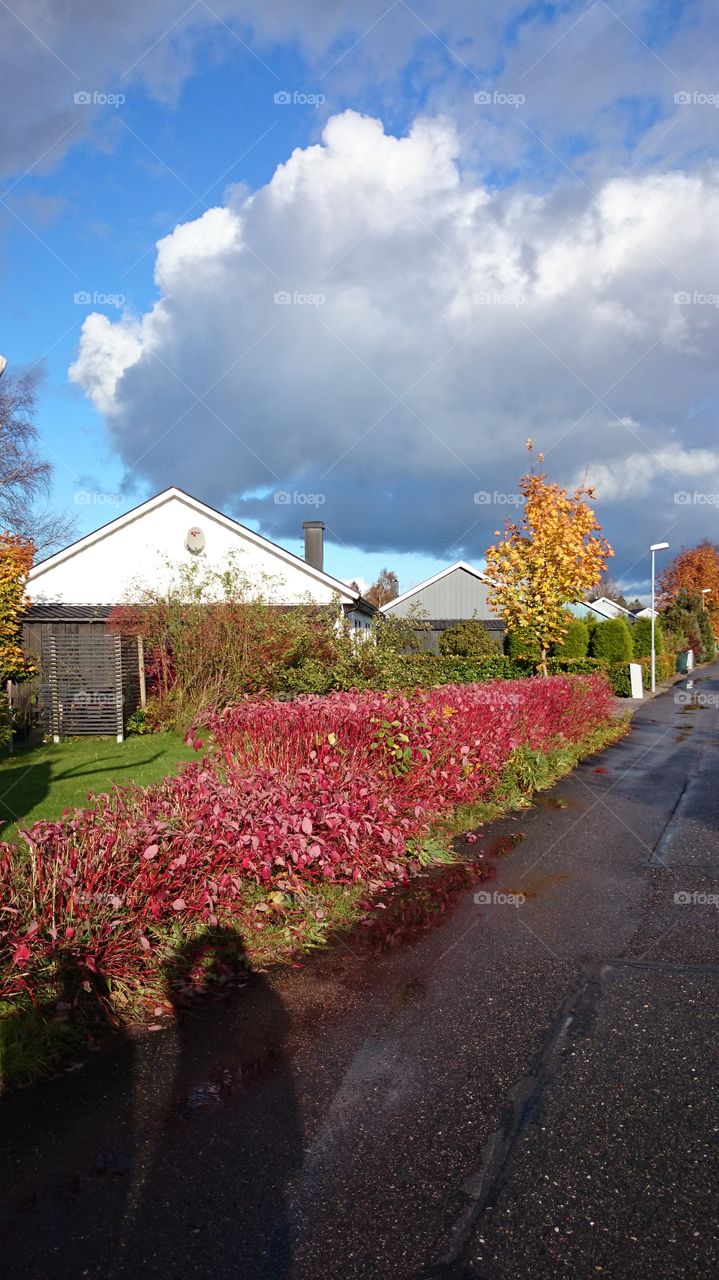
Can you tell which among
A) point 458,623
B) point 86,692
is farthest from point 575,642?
point 86,692

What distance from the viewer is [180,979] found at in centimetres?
425

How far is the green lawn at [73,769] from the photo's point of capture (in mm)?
8367

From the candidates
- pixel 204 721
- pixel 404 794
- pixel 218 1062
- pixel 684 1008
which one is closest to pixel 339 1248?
pixel 218 1062

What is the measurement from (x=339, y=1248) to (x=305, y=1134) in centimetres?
59

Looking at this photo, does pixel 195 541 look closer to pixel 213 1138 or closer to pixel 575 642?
pixel 575 642

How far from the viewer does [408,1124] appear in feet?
10.1

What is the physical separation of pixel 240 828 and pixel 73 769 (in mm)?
6839

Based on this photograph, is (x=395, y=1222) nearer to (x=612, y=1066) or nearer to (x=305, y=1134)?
(x=305, y=1134)

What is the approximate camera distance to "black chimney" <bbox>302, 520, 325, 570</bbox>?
105ft

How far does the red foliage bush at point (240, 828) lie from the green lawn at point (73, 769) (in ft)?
6.63

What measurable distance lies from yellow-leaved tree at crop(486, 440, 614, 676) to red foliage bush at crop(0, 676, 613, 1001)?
9.78m

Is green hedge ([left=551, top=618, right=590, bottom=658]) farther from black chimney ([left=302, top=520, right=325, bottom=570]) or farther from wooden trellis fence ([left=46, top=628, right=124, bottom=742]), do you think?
wooden trellis fence ([left=46, top=628, right=124, bottom=742])

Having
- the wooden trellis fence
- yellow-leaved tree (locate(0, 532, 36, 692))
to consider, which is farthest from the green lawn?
yellow-leaved tree (locate(0, 532, 36, 692))

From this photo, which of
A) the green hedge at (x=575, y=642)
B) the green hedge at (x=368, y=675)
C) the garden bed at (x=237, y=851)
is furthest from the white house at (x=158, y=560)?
Result: the garden bed at (x=237, y=851)
